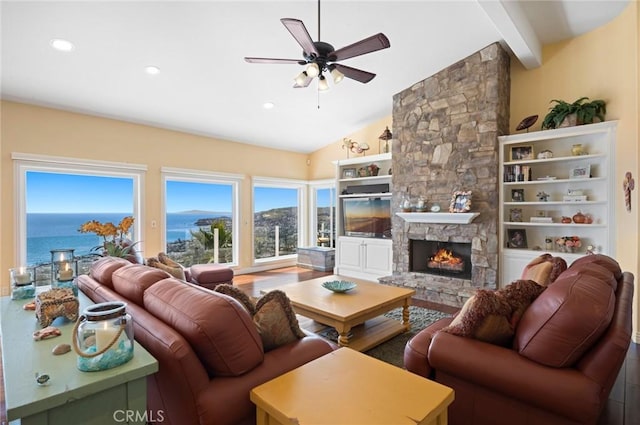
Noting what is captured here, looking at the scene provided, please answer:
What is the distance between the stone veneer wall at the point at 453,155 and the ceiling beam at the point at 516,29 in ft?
1.09

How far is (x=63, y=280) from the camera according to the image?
1925mm

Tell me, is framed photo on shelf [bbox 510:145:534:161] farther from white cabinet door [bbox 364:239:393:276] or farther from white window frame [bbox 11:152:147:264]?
white window frame [bbox 11:152:147:264]

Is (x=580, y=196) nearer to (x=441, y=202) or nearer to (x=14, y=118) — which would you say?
(x=441, y=202)

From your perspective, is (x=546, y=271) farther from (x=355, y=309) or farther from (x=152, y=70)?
(x=152, y=70)

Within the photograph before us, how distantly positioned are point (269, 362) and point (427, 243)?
167 inches

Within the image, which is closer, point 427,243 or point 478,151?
point 478,151

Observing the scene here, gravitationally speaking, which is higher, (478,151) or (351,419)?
(478,151)

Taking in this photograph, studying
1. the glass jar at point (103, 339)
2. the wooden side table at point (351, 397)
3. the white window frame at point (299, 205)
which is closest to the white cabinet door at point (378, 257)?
the white window frame at point (299, 205)

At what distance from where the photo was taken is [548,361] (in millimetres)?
1486

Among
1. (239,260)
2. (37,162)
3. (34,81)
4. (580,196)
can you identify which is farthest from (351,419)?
(239,260)

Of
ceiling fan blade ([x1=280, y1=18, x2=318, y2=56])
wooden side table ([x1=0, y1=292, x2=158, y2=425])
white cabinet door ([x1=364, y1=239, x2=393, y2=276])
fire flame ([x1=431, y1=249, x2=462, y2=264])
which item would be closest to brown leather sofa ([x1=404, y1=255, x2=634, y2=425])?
wooden side table ([x1=0, y1=292, x2=158, y2=425])

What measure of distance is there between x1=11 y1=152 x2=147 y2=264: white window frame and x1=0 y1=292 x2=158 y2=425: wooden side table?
4.01 meters

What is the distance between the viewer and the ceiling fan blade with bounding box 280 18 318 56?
2.15m

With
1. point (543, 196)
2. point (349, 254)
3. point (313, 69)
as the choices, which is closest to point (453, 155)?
point (543, 196)
